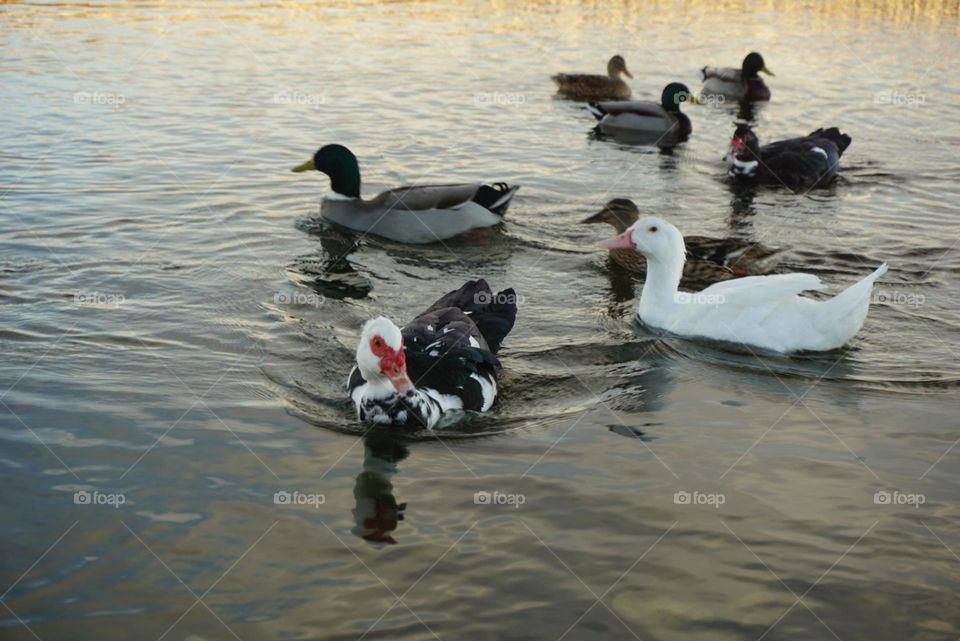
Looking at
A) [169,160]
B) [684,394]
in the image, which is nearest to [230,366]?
[684,394]

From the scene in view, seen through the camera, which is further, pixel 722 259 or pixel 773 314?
pixel 722 259

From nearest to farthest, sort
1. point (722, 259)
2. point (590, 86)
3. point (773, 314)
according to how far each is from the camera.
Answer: point (773, 314)
point (722, 259)
point (590, 86)

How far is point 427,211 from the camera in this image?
39.5 feet

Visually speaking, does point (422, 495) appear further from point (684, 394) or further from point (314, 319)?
point (314, 319)

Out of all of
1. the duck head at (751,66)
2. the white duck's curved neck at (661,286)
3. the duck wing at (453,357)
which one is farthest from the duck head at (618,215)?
the duck head at (751,66)

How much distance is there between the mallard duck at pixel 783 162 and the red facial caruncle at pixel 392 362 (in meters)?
8.24

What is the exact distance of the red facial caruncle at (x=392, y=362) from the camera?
692 cm

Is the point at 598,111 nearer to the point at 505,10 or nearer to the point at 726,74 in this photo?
the point at 726,74

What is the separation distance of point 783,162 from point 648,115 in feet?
12.6

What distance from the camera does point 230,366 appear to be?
814cm

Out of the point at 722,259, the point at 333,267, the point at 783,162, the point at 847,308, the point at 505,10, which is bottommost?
the point at 333,267

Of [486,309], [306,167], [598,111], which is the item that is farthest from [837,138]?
[486,309]

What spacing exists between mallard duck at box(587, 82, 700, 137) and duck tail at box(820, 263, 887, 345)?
29.9 ft

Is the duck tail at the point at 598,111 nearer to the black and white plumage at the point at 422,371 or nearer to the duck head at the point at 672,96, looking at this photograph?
the duck head at the point at 672,96
